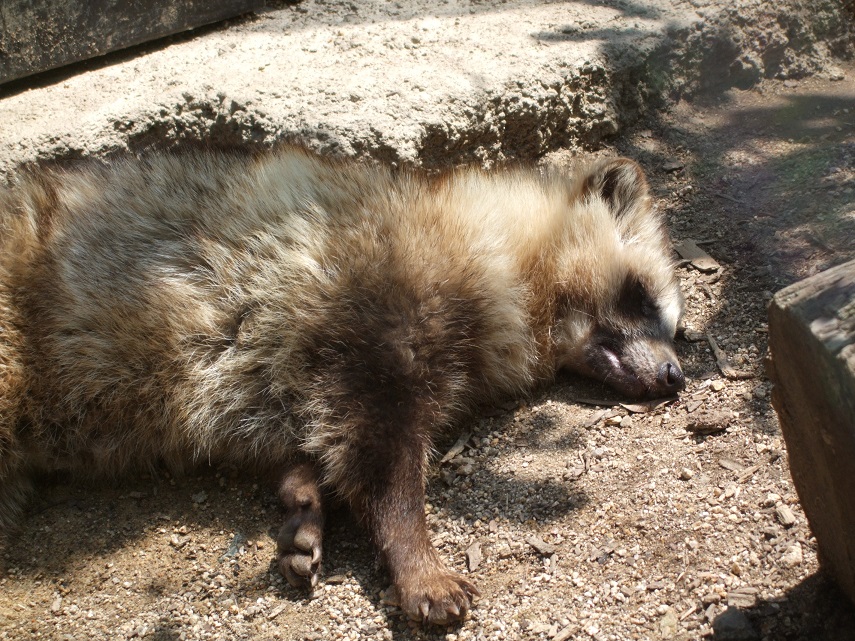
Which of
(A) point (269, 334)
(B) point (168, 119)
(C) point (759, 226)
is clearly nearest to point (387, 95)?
(B) point (168, 119)

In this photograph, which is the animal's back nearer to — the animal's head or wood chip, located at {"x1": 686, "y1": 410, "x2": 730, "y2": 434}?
the animal's head

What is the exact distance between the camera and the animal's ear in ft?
14.9

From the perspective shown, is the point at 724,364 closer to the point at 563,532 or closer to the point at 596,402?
the point at 596,402

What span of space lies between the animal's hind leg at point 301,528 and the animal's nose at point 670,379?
5.54 ft

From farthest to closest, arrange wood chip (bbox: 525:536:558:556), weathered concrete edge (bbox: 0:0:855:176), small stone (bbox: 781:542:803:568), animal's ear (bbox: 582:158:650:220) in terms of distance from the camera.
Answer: weathered concrete edge (bbox: 0:0:855:176) → animal's ear (bbox: 582:158:650:220) → wood chip (bbox: 525:536:558:556) → small stone (bbox: 781:542:803:568)

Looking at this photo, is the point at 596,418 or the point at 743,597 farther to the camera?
the point at 596,418

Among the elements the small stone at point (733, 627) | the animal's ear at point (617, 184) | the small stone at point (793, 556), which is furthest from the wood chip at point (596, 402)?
the small stone at point (733, 627)

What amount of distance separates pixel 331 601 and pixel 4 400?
1.70 metres

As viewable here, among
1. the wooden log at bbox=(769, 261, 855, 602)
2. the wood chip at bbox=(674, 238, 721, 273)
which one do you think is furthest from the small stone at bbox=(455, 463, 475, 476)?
the wood chip at bbox=(674, 238, 721, 273)

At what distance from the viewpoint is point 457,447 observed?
3.90 metres

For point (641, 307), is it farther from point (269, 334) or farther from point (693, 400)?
point (269, 334)

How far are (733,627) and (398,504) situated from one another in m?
1.33

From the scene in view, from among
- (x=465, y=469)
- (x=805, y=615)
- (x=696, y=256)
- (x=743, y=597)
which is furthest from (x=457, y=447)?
(x=696, y=256)

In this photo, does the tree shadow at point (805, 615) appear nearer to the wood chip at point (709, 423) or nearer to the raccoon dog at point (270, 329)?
the wood chip at point (709, 423)
